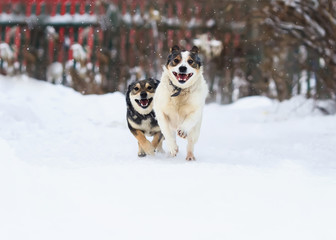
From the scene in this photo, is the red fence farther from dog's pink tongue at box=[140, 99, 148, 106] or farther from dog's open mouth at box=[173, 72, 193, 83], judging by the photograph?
dog's open mouth at box=[173, 72, 193, 83]

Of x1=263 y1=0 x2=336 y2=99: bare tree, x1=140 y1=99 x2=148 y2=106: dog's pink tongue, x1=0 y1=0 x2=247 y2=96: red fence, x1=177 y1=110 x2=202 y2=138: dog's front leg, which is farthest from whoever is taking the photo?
x1=0 y1=0 x2=247 y2=96: red fence

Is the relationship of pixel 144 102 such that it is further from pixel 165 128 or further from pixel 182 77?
pixel 182 77

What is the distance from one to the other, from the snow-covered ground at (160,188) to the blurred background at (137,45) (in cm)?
337

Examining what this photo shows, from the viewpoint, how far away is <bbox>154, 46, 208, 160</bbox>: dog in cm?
388

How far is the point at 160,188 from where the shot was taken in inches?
126

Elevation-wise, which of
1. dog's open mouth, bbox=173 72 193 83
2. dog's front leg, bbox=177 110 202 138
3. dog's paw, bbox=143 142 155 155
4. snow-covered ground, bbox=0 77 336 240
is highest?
dog's open mouth, bbox=173 72 193 83

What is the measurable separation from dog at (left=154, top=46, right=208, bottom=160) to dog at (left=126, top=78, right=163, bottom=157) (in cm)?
19

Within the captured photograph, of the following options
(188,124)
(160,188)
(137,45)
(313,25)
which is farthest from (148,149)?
(137,45)

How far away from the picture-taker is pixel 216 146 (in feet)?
18.9

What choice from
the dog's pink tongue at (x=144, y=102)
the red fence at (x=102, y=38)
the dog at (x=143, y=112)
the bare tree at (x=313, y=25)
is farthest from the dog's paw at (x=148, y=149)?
the red fence at (x=102, y=38)

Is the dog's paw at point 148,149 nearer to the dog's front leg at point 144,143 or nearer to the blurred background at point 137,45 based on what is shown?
the dog's front leg at point 144,143

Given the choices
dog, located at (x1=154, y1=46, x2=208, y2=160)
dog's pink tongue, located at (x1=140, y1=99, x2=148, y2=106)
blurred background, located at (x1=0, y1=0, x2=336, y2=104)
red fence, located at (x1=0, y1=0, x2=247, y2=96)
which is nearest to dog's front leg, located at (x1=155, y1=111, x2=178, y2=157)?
dog, located at (x1=154, y1=46, x2=208, y2=160)

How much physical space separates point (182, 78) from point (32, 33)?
6.84 metres

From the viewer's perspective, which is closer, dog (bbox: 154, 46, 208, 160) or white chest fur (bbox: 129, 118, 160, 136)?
dog (bbox: 154, 46, 208, 160)
